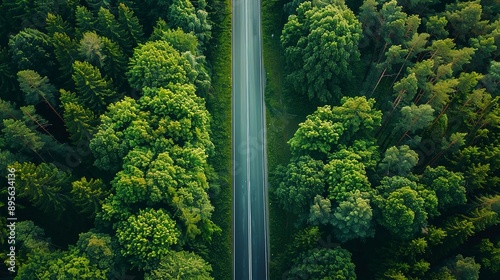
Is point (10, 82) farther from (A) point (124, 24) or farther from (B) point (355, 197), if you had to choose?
(B) point (355, 197)

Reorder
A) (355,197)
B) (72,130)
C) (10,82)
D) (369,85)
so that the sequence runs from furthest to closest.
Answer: (369,85) → (10,82) → (72,130) → (355,197)

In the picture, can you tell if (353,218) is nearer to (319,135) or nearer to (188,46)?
(319,135)

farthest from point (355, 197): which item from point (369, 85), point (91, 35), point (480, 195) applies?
point (91, 35)

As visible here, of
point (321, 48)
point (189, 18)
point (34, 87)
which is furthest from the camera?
point (189, 18)

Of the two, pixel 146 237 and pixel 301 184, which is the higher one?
pixel 301 184

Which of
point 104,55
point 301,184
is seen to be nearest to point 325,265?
point 301,184

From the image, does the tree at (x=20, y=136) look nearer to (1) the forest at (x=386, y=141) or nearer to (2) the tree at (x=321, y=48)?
(1) the forest at (x=386, y=141)
